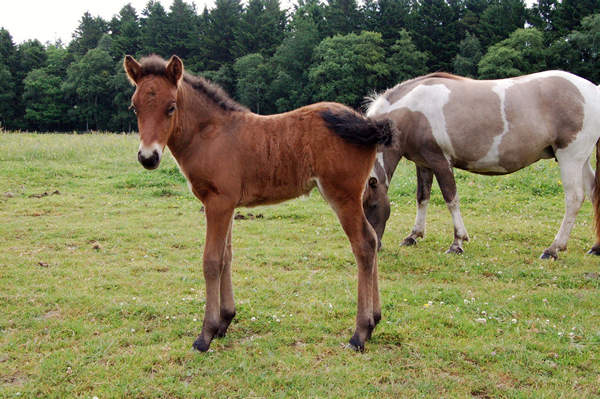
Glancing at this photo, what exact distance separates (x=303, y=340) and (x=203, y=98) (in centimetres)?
263

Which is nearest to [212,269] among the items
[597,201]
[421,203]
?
[421,203]

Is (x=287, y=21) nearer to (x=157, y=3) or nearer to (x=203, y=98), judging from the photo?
(x=157, y=3)

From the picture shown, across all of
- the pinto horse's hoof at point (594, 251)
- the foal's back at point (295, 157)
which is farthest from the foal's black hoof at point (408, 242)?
the foal's back at point (295, 157)

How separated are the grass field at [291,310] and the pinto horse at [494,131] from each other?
1.00 m

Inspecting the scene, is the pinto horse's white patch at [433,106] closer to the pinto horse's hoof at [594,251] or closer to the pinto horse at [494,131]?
the pinto horse at [494,131]

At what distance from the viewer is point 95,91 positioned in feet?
201

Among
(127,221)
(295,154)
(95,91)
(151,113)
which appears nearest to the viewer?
(151,113)

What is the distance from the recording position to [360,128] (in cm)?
397

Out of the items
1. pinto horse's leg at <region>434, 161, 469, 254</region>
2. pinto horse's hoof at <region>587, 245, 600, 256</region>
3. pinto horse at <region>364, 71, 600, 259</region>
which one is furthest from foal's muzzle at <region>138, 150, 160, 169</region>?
pinto horse's hoof at <region>587, 245, 600, 256</region>

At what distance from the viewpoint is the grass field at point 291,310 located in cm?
351

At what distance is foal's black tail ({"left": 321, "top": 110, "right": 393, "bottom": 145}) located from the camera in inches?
156

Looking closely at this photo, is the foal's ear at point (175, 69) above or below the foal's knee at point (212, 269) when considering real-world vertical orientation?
above

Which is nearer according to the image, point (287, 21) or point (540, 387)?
point (540, 387)

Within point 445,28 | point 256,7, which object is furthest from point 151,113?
point 256,7
